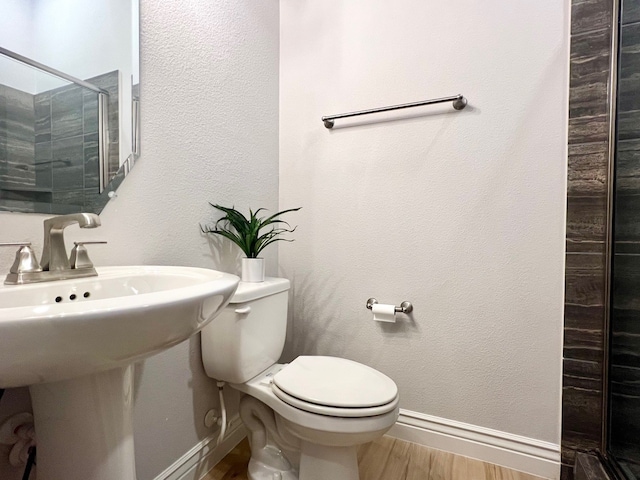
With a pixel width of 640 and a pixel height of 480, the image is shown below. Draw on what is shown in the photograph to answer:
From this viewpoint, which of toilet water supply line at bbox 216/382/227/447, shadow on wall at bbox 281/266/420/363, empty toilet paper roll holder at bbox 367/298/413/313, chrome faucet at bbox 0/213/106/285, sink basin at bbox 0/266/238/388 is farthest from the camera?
shadow on wall at bbox 281/266/420/363

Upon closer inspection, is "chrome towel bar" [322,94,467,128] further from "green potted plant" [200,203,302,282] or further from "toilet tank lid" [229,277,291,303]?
"toilet tank lid" [229,277,291,303]

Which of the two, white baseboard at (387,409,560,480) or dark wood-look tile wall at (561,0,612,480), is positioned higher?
dark wood-look tile wall at (561,0,612,480)

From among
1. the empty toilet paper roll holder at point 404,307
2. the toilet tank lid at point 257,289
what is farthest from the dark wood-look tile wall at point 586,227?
the toilet tank lid at point 257,289

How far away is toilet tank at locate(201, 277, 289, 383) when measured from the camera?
1.10 metres

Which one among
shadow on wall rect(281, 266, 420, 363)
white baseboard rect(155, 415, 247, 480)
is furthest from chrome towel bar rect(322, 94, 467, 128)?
white baseboard rect(155, 415, 247, 480)

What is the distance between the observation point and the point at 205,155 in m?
1.23

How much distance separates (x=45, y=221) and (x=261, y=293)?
64 centimetres

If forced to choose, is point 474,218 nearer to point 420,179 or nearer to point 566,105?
point 420,179

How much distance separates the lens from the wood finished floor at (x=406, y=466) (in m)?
1.23

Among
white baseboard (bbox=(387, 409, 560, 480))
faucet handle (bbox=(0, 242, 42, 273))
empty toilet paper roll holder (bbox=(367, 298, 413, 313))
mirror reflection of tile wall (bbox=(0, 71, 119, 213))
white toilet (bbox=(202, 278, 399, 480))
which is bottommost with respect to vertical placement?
white baseboard (bbox=(387, 409, 560, 480))

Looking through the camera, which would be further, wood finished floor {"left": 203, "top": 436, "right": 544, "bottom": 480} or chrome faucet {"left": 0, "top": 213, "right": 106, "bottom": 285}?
wood finished floor {"left": 203, "top": 436, "right": 544, "bottom": 480}

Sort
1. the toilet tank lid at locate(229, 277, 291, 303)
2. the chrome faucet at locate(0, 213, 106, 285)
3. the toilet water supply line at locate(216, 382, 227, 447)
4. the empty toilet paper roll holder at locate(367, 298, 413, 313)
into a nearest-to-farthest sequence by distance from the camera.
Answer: the chrome faucet at locate(0, 213, 106, 285), the toilet tank lid at locate(229, 277, 291, 303), the toilet water supply line at locate(216, 382, 227, 447), the empty toilet paper roll holder at locate(367, 298, 413, 313)

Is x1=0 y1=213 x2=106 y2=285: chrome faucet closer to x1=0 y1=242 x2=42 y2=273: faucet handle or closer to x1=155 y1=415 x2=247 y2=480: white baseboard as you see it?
x1=0 y1=242 x2=42 y2=273: faucet handle

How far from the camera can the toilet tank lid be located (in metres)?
1.09
